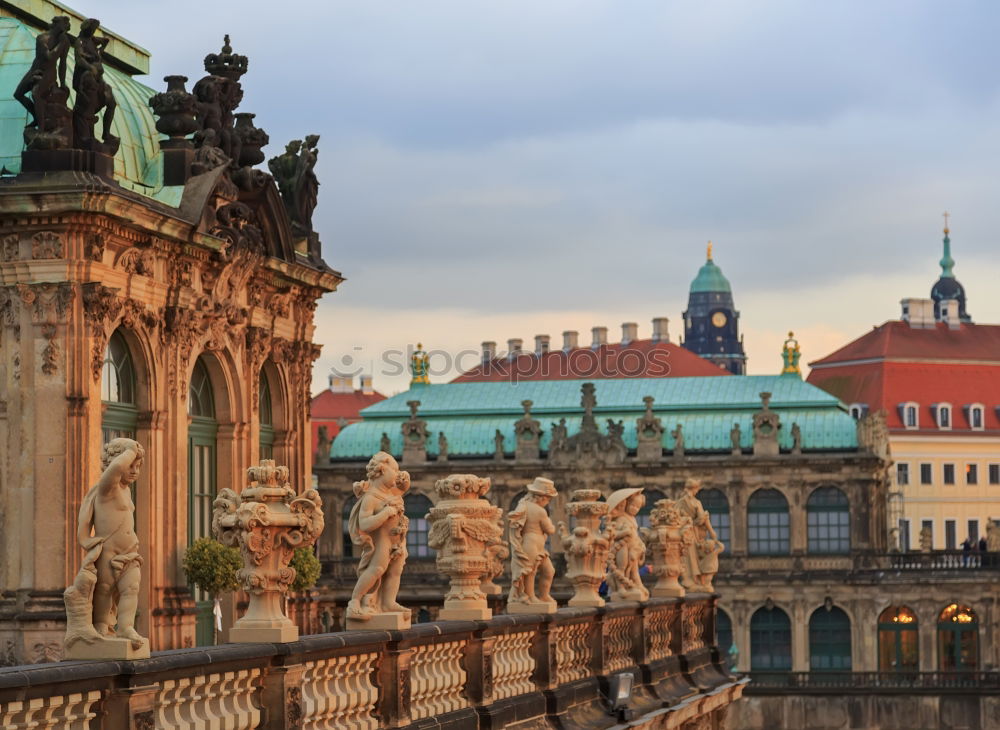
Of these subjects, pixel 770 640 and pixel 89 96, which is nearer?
pixel 89 96

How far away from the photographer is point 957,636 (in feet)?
271

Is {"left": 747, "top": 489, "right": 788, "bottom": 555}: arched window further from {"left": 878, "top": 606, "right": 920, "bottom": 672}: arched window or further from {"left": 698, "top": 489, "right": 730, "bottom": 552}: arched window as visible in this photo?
{"left": 878, "top": 606, "right": 920, "bottom": 672}: arched window

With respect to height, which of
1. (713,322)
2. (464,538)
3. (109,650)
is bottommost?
(109,650)

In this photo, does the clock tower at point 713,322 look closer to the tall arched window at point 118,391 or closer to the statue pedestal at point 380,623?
the tall arched window at point 118,391

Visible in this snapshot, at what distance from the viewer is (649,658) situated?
2431cm

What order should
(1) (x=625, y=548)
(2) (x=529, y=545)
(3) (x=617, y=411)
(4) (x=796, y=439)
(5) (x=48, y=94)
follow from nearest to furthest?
1. (2) (x=529, y=545)
2. (5) (x=48, y=94)
3. (1) (x=625, y=548)
4. (4) (x=796, y=439)
5. (3) (x=617, y=411)

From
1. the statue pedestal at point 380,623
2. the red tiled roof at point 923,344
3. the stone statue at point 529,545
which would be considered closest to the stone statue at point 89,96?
the stone statue at point 529,545

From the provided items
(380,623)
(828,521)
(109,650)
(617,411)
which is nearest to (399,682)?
(380,623)

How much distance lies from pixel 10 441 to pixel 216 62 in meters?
6.85

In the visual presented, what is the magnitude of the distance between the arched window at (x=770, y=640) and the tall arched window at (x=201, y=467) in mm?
59545

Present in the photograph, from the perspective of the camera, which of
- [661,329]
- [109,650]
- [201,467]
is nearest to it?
[109,650]

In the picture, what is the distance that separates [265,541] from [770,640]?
72.9 metres

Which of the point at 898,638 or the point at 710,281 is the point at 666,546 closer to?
the point at 898,638

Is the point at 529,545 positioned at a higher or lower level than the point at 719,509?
higher
